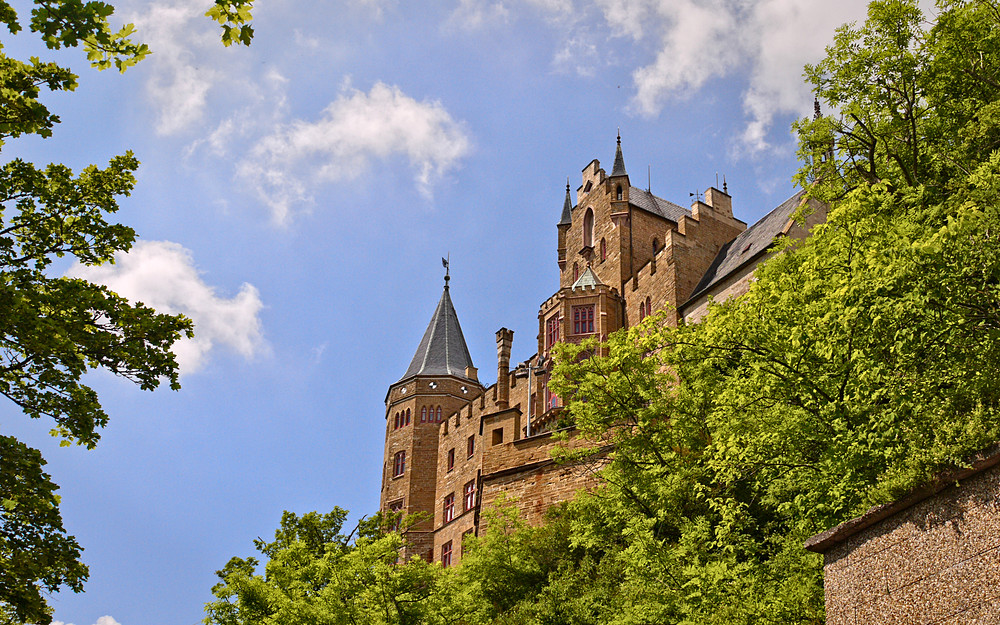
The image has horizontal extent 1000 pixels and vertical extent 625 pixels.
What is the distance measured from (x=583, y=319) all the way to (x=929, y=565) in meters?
30.2

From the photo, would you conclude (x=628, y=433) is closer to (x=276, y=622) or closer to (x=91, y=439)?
(x=276, y=622)

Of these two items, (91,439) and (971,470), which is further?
(91,439)

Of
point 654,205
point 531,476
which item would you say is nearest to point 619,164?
point 654,205

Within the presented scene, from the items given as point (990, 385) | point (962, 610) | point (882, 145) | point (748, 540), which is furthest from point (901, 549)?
point (882, 145)

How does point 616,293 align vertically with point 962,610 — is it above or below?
above

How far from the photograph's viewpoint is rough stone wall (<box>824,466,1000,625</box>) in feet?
31.2

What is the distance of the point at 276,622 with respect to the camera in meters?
22.8

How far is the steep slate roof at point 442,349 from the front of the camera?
5247 cm

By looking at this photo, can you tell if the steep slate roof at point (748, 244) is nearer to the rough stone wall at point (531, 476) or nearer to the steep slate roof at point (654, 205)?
the steep slate roof at point (654, 205)

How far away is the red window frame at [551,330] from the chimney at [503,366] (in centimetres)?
271

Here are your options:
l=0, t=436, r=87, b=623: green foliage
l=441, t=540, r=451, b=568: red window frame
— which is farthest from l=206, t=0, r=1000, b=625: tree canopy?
l=441, t=540, r=451, b=568: red window frame

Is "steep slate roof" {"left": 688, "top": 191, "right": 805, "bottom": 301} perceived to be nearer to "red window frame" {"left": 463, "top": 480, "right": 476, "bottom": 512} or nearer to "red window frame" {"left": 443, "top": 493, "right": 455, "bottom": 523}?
"red window frame" {"left": 463, "top": 480, "right": 476, "bottom": 512}

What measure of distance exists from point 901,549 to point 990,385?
2357 mm

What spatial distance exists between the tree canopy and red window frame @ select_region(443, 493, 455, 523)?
19.0m
